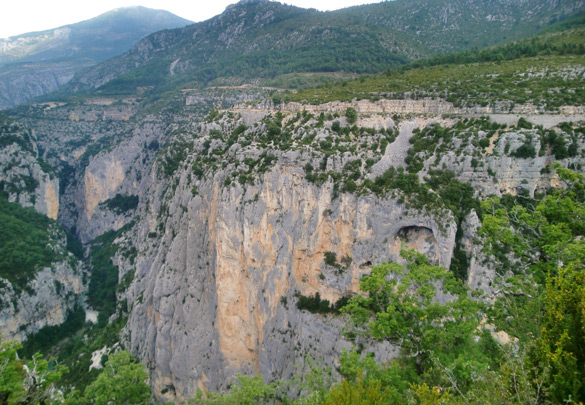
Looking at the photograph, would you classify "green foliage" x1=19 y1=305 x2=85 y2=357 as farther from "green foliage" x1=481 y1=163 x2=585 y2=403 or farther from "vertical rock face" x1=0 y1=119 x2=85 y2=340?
"green foliage" x1=481 y1=163 x2=585 y2=403

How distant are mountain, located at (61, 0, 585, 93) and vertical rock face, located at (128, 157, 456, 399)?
5843 centimetres

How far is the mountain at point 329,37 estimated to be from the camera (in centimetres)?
8012

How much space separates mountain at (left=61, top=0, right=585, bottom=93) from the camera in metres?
80.1

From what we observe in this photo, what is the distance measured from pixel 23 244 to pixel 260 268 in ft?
180

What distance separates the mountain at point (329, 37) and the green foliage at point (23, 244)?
183 ft

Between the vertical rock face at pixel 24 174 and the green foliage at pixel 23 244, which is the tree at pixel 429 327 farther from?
the vertical rock face at pixel 24 174

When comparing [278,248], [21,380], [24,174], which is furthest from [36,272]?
[21,380]

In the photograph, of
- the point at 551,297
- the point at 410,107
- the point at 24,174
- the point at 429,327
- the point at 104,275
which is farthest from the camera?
the point at 24,174

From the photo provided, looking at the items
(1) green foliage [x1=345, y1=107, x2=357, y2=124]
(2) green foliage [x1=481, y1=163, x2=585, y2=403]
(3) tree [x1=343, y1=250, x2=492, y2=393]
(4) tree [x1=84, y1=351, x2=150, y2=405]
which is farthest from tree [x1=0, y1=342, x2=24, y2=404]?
(1) green foliage [x1=345, y1=107, x2=357, y2=124]

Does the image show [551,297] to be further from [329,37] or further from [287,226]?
[329,37]

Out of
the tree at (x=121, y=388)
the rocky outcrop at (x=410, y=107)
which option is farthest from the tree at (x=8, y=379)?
the rocky outcrop at (x=410, y=107)

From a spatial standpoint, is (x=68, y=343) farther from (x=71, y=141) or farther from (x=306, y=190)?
(x=71, y=141)

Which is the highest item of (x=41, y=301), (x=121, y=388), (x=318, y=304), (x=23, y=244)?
(x=318, y=304)

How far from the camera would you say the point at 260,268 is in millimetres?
33594
